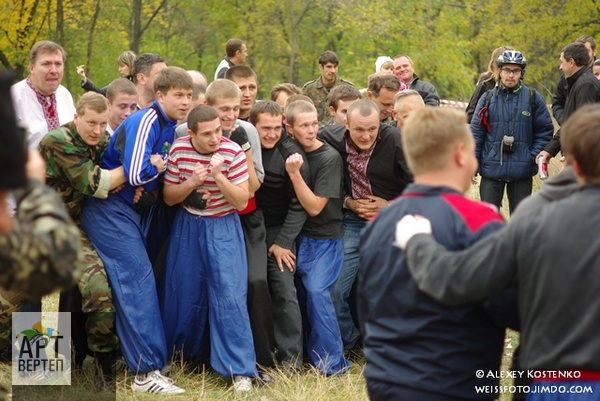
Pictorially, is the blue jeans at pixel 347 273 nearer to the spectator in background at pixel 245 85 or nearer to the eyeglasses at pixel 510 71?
the spectator in background at pixel 245 85

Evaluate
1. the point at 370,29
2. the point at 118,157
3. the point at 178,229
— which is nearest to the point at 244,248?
the point at 178,229

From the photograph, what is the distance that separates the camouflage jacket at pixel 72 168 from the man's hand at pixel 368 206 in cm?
181

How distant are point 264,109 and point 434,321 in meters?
3.33

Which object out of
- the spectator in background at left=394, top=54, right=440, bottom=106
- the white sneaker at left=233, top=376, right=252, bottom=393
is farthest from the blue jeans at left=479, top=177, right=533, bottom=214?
the white sneaker at left=233, top=376, right=252, bottom=393

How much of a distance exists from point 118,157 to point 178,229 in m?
0.65

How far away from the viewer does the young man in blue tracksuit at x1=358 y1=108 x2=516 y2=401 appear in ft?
9.86

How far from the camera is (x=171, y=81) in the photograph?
5.61 m

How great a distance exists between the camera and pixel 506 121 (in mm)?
8852

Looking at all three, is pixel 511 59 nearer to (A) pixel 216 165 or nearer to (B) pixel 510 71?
(B) pixel 510 71

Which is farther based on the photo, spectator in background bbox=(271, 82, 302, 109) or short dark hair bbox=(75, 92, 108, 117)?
spectator in background bbox=(271, 82, 302, 109)

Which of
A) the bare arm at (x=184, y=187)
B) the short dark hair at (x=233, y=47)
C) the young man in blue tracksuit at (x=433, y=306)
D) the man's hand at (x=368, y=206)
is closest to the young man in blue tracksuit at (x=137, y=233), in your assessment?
the bare arm at (x=184, y=187)

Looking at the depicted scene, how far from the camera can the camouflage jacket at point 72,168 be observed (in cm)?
539

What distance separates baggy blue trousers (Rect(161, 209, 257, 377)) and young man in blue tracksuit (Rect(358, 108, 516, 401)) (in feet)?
8.82

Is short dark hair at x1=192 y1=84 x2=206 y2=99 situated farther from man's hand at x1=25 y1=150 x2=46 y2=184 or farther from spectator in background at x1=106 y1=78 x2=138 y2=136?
man's hand at x1=25 y1=150 x2=46 y2=184
